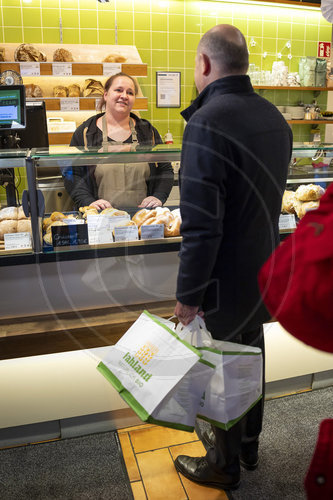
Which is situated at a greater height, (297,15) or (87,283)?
(297,15)

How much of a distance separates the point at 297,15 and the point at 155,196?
4493mm

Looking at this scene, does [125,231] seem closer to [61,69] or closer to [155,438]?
[155,438]

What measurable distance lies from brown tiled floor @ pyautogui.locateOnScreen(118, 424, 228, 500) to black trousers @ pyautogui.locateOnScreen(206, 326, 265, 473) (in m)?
0.14

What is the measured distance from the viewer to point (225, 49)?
156 centimetres

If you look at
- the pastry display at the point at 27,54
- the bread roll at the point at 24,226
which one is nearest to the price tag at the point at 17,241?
the bread roll at the point at 24,226

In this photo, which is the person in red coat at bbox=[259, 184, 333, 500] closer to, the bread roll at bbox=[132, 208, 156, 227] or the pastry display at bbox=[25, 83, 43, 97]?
the bread roll at bbox=[132, 208, 156, 227]

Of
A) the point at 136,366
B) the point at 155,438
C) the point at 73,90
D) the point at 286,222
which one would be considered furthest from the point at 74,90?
the point at 136,366

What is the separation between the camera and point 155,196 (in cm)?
232

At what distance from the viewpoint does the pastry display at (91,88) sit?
453 centimetres

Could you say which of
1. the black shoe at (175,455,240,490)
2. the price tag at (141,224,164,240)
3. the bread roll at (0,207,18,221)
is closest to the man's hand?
the price tag at (141,224,164,240)

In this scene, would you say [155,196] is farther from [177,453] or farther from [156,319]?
[177,453]

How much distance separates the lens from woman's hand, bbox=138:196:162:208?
2.28 m

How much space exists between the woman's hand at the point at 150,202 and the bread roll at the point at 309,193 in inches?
27.5

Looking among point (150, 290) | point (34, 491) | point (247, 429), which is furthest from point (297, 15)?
point (34, 491)
